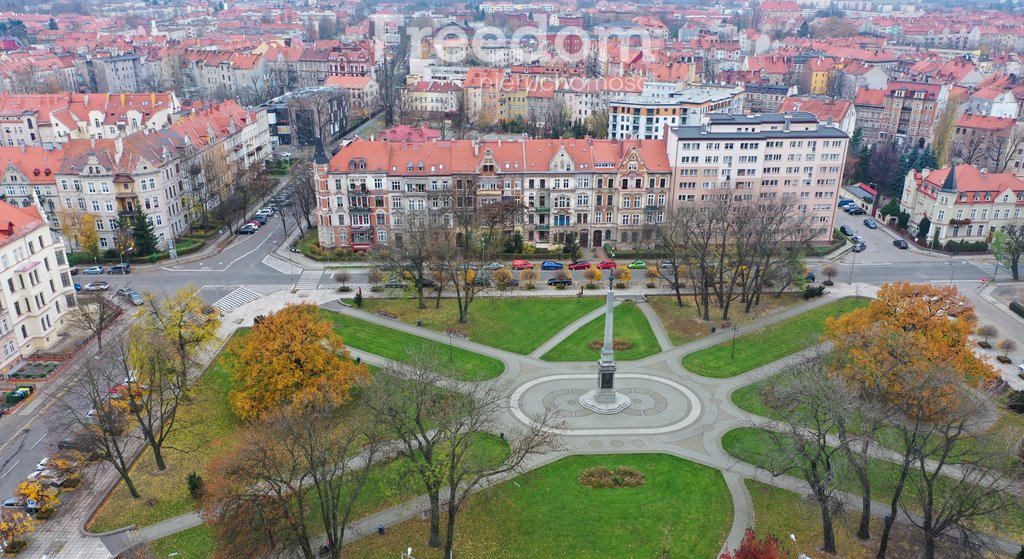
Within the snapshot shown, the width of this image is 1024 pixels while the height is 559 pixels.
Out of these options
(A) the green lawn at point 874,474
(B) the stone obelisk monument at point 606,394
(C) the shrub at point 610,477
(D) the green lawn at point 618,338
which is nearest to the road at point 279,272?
(D) the green lawn at point 618,338

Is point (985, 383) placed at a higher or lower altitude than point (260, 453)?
lower

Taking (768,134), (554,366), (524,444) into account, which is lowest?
(554,366)

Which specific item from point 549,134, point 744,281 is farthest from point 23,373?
point 549,134

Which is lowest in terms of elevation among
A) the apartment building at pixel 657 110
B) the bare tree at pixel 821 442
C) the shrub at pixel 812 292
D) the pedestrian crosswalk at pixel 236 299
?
the pedestrian crosswalk at pixel 236 299

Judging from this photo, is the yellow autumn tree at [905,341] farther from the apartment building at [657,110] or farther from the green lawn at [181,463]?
the apartment building at [657,110]

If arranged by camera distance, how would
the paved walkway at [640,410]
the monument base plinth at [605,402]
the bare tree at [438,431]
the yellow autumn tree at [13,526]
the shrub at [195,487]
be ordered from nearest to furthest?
the bare tree at [438,431], the yellow autumn tree at [13,526], the paved walkway at [640,410], the shrub at [195,487], the monument base plinth at [605,402]

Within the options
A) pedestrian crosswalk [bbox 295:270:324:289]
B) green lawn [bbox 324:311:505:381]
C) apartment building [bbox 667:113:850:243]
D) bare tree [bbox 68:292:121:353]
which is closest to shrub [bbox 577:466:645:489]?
green lawn [bbox 324:311:505:381]

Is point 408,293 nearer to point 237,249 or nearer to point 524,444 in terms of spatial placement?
point 237,249
